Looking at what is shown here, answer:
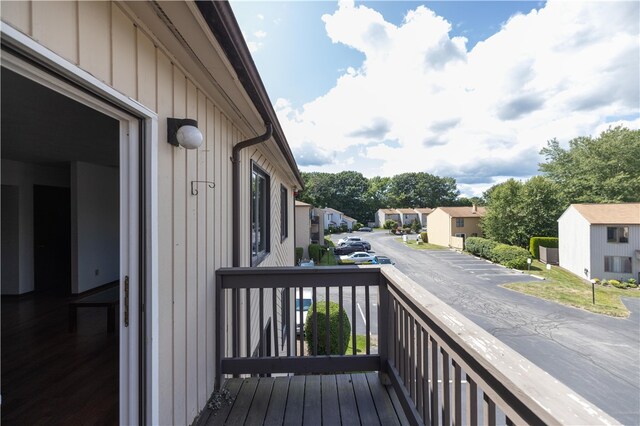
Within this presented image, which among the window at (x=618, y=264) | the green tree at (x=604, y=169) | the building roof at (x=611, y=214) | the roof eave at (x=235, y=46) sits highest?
the green tree at (x=604, y=169)

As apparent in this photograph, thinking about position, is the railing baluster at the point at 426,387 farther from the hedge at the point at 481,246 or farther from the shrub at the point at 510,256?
the hedge at the point at 481,246

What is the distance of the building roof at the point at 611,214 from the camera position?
1852 cm

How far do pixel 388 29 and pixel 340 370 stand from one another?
995 cm

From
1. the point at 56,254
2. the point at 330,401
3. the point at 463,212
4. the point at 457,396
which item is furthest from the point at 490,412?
the point at 463,212

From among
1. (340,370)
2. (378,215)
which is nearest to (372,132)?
(378,215)

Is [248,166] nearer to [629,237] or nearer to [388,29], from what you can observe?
[388,29]

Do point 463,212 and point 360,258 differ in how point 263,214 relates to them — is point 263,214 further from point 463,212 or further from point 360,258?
point 463,212

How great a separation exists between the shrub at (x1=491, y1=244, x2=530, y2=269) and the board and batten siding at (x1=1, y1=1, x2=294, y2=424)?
2370 centimetres

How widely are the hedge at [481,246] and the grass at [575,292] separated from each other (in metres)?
4.06

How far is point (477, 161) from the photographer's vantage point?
4984cm

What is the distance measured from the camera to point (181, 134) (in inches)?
68.4

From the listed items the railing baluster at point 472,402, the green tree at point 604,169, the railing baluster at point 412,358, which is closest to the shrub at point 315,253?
the railing baluster at point 412,358

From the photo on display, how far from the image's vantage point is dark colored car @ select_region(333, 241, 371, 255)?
2545 centimetres

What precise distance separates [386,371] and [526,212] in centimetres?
3007
